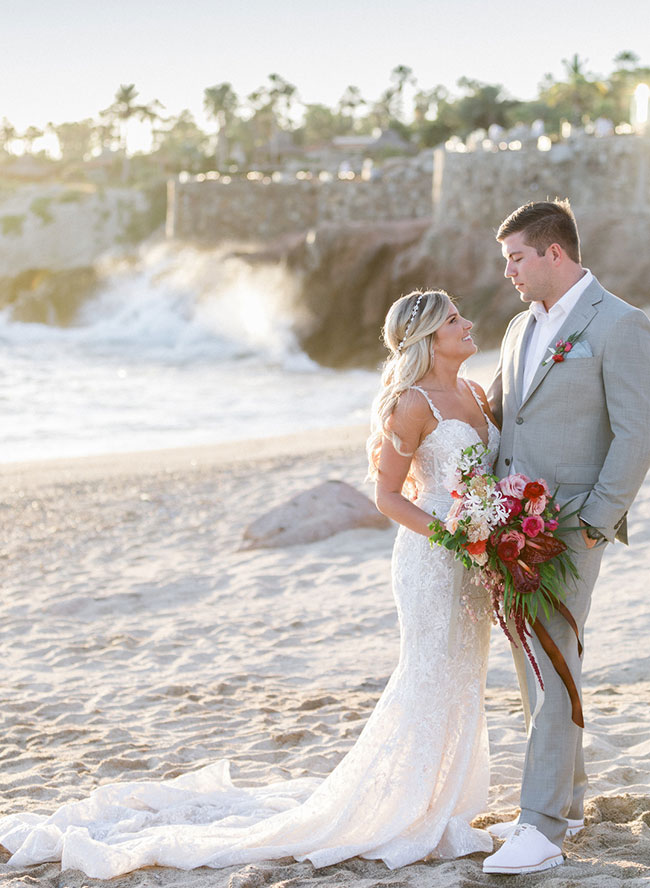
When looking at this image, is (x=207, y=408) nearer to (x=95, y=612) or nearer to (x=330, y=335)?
(x=330, y=335)

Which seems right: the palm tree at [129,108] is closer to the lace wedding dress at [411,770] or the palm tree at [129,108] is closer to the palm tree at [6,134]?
the palm tree at [6,134]

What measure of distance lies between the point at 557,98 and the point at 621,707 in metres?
43.2

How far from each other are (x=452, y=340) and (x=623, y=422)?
0.60 meters

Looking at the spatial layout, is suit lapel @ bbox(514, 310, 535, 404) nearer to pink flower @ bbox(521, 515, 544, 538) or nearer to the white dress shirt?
the white dress shirt

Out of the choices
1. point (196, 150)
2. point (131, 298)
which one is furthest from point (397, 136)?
point (196, 150)

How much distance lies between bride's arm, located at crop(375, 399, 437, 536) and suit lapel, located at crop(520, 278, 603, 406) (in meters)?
0.35

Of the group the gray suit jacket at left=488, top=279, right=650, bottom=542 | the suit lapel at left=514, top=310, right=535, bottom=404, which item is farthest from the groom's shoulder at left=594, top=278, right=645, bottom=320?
the suit lapel at left=514, top=310, right=535, bottom=404

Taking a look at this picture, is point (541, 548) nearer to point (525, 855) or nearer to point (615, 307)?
point (615, 307)

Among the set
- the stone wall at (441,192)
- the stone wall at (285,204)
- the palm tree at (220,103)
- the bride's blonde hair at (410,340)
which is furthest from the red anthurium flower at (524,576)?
the palm tree at (220,103)

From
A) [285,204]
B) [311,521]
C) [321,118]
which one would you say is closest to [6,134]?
[321,118]

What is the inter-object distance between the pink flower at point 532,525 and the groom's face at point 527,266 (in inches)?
27.4

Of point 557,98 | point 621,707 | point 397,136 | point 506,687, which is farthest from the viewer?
point 397,136

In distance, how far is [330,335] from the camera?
2916 centimetres

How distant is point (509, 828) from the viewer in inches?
A: 143
